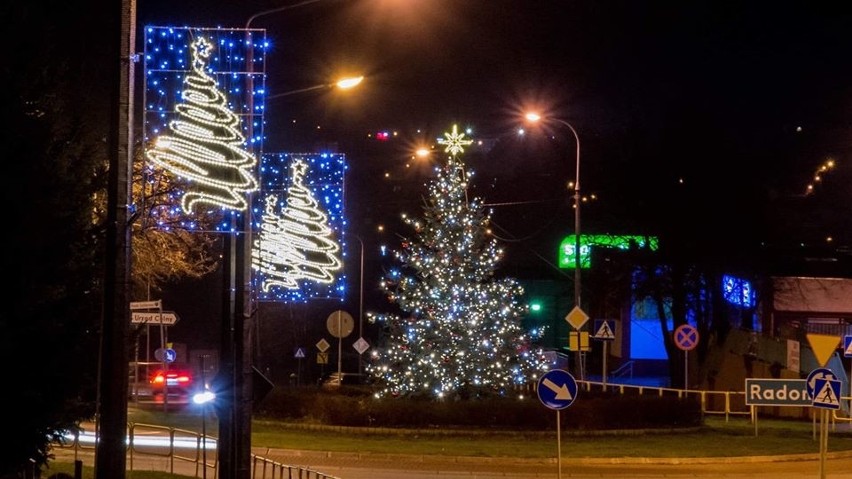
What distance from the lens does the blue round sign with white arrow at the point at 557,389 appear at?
17.0 meters

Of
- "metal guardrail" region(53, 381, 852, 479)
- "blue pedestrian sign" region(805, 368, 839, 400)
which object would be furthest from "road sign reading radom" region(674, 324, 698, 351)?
"blue pedestrian sign" region(805, 368, 839, 400)

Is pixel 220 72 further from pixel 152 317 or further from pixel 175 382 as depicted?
pixel 175 382

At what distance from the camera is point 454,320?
99.8 ft

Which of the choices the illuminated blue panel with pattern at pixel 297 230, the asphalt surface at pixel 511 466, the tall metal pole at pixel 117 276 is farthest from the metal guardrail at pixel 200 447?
the tall metal pole at pixel 117 276

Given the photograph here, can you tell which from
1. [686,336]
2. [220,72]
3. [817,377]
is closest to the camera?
[220,72]

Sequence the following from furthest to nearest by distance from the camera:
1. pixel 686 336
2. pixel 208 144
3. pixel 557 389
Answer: pixel 686 336, pixel 557 389, pixel 208 144

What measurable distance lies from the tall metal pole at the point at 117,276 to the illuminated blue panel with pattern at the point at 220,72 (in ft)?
12.5

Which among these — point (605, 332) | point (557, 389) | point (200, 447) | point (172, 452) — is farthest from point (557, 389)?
point (605, 332)

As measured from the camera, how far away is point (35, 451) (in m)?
11.5

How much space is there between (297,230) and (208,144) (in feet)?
35.2

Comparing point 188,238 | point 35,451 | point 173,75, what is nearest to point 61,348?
point 35,451

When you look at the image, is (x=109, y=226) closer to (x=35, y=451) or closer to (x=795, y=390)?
(x=35, y=451)

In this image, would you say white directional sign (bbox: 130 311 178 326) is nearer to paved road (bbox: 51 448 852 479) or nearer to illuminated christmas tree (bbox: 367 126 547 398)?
paved road (bbox: 51 448 852 479)

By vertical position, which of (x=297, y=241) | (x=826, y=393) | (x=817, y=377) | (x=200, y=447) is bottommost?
(x=200, y=447)
